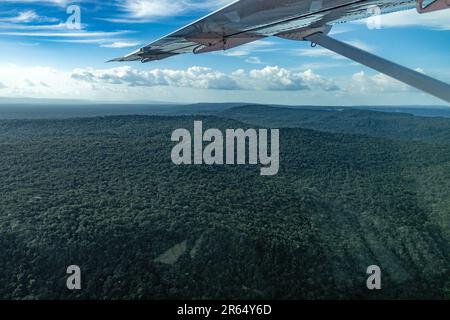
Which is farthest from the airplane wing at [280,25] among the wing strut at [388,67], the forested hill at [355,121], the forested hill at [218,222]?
the forested hill at [355,121]

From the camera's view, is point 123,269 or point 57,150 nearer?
point 123,269

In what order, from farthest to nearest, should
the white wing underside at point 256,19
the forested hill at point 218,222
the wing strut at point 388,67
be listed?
the forested hill at point 218,222, the wing strut at point 388,67, the white wing underside at point 256,19

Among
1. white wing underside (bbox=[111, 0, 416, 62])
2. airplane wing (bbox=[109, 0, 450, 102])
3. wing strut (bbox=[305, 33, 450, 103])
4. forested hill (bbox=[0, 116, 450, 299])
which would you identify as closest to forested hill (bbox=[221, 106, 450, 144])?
forested hill (bbox=[0, 116, 450, 299])

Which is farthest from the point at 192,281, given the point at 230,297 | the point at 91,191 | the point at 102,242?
the point at 91,191

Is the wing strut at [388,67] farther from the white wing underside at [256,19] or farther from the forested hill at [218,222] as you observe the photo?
the forested hill at [218,222]

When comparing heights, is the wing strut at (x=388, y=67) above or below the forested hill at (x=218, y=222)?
above
